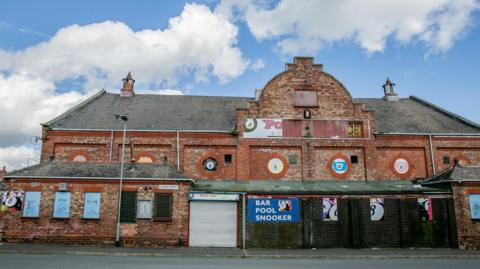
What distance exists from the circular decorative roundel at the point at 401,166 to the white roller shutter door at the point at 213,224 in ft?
39.3

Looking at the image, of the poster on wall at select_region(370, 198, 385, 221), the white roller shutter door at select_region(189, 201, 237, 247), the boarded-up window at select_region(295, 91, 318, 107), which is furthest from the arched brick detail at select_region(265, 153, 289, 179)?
the poster on wall at select_region(370, 198, 385, 221)

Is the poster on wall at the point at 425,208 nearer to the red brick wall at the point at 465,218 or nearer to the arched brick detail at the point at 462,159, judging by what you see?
the red brick wall at the point at 465,218

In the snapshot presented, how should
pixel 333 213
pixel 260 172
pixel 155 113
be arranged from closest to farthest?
1. pixel 333 213
2. pixel 260 172
3. pixel 155 113

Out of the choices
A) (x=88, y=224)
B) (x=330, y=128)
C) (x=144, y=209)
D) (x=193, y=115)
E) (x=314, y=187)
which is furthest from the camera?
(x=193, y=115)

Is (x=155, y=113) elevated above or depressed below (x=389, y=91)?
below

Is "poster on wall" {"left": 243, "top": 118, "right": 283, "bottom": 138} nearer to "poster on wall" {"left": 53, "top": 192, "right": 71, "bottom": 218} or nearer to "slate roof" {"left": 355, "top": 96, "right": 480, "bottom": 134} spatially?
"slate roof" {"left": 355, "top": 96, "right": 480, "bottom": 134}

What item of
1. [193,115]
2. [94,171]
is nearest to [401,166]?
[193,115]

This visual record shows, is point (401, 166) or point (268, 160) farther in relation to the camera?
point (401, 166)

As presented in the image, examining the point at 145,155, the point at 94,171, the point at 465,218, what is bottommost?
the point at 465,218

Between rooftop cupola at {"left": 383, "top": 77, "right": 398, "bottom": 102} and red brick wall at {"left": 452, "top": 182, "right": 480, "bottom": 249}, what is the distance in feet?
43.7

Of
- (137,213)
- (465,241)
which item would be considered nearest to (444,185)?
(465,241)

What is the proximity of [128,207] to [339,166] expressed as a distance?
13.7m

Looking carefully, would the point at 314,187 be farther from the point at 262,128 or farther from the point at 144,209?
the point at 144,209

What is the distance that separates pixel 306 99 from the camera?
2559 centimetres
